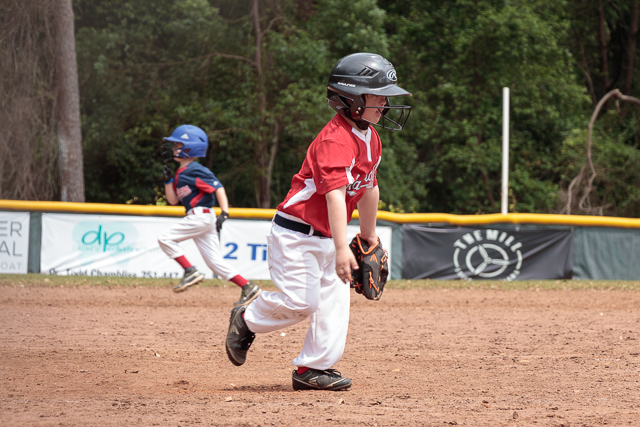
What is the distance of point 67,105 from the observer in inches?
563

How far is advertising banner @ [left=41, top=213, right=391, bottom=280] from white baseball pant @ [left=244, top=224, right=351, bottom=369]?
6498mm

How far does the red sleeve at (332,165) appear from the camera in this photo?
144 inches

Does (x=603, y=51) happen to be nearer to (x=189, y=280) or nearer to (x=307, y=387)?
(x=189, y=280)

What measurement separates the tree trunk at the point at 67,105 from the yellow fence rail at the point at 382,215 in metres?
4.07

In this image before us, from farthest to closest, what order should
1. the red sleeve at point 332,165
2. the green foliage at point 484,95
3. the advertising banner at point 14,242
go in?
the green foliage at point 484,95 → the advertising banner at point 14,242 → the red sleeve at point 332,165

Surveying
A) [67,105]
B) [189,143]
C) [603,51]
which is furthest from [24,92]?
Answer: [603,51]

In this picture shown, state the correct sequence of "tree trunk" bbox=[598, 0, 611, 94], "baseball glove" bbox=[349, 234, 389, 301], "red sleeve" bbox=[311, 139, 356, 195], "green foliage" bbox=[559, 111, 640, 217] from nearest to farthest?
"red sleeve" bbox=[311, 139, 356, 195] < "baseball glove" bbox=[349, 234, 389, 301] < "green foliage" bbox=[559, 111, 640, 217] < "tree trunk" bbox=[598, 0, 611, 94]

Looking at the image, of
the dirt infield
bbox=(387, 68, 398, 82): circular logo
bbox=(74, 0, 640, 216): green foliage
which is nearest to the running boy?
the dirt infield

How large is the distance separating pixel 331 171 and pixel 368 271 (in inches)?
27.6

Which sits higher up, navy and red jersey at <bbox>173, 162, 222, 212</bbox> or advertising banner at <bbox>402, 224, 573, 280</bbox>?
navy and red jersey at <bbox>173, 162, 222, 212</bbox>

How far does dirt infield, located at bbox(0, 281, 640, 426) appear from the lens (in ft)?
11.3

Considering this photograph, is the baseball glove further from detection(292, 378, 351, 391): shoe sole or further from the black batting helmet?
the black batting helmet

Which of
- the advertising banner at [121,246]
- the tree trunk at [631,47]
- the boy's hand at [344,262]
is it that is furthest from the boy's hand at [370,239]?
the tree trunk at [631,47]

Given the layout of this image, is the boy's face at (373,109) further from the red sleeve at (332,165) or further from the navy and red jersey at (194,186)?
the navy and red jersey at (194,186)
